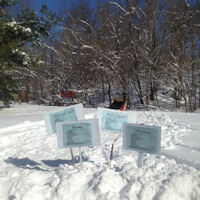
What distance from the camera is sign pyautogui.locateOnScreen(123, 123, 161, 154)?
9.60 feet

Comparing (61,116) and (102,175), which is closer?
(102,175)

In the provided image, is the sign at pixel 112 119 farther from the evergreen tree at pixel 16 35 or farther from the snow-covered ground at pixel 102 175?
the evergreen tree at pixel 16 35

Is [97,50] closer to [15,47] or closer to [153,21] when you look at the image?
[153,21]

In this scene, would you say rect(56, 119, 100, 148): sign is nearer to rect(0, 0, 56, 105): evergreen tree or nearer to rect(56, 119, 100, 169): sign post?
rect(56, 119, 100, 169): sign post

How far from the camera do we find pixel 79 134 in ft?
10.7

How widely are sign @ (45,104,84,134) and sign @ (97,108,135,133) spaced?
416 mm

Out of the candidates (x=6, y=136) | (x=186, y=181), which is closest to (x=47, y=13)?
(x=6, y=136)

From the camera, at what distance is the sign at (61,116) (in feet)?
11.5

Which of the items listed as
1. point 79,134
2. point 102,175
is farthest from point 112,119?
point 102,175

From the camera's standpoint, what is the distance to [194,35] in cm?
1262

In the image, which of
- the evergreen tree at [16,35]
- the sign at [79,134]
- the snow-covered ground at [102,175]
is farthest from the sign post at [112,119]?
the evergreen tree at [16,35]

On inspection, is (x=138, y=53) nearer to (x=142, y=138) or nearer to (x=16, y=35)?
(x=16, y=35)

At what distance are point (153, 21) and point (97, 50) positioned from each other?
4.02 meters

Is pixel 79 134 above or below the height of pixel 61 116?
below
